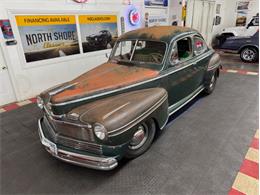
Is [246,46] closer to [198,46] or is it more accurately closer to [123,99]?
[198,46]

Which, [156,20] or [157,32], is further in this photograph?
[156,20]

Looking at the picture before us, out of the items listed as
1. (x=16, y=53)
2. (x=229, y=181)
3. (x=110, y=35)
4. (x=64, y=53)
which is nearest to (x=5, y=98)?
(x=16, y=53)

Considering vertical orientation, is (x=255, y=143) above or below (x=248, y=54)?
below

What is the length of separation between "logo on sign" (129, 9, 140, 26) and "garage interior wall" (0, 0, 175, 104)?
0.47m

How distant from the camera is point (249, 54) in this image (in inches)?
270

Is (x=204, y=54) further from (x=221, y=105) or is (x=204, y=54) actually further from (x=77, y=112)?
(x=77, y=112)

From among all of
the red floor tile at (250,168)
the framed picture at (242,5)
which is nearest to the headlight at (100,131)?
the red floor tile at (250,168)

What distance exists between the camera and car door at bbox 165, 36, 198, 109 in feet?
9.10

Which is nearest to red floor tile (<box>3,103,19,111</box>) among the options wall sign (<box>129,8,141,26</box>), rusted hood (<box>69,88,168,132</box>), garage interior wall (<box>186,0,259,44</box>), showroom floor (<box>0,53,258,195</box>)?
showroom floor (<box>0,53,258,195</box>)

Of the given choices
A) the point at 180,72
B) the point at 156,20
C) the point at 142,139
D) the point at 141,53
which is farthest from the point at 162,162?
the point at 156,20

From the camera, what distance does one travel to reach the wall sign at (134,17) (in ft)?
19.4

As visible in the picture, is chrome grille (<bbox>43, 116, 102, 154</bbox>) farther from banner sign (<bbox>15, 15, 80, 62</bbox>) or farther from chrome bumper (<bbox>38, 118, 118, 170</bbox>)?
banner sign (<bbox>15, 15, 80, 62</bbox>)

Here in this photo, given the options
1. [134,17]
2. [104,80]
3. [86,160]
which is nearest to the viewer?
[86,160]

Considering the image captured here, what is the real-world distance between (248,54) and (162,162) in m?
6.67
